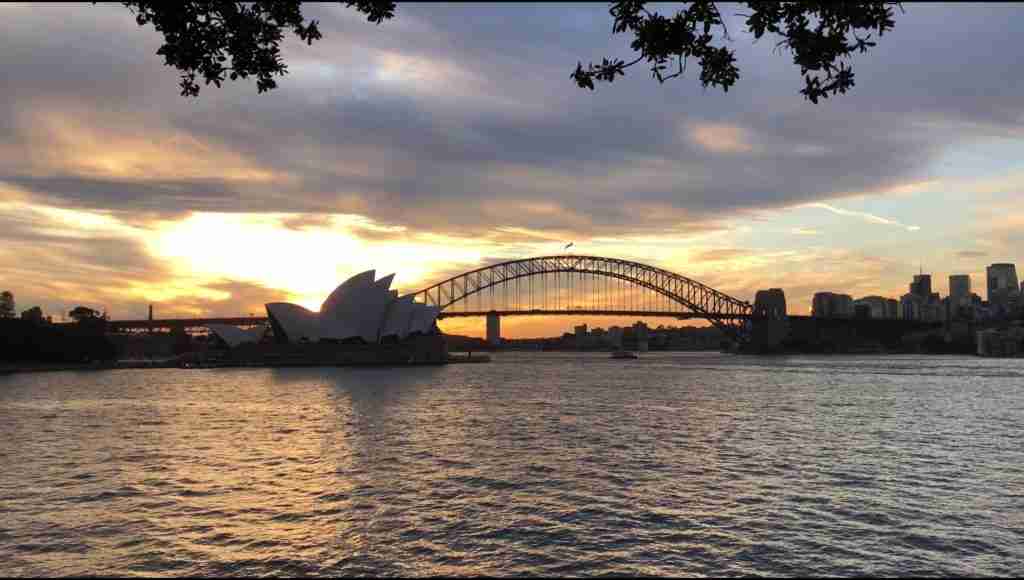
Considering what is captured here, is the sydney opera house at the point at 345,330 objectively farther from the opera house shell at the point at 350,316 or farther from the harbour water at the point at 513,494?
the harbour water at the point at 513,494

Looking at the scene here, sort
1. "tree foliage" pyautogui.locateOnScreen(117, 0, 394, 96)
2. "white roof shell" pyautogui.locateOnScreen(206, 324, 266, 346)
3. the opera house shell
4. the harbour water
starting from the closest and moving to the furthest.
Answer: "tree foliage" pyautogui.locateOnScreen(117, 0, 394, 96)
the harbour water
the opera house shell
"white roof shell" pyautogui.locateOnScreen(206, 324, 266, 346)

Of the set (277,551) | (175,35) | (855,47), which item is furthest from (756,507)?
(175,35)

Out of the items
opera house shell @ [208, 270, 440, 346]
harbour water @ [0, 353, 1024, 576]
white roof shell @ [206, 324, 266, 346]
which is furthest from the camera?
white roof shell @ [206, 324, 266, 346]

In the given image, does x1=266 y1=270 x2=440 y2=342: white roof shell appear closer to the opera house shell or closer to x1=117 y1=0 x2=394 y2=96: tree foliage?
the opera house shell

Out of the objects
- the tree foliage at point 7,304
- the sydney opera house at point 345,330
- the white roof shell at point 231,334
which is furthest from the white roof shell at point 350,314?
the tree foliage at point 7,304

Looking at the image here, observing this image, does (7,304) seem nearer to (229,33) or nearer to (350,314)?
(350,314)

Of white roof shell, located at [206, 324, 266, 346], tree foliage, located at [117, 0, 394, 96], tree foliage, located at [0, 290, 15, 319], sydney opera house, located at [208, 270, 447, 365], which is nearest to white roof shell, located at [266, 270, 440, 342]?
sydney opera house, located at [208, 270, 447, 365]
